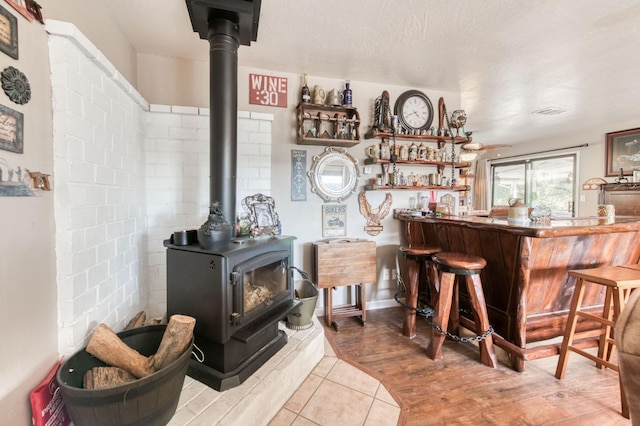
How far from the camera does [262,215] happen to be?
1906 mm

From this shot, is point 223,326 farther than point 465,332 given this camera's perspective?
No

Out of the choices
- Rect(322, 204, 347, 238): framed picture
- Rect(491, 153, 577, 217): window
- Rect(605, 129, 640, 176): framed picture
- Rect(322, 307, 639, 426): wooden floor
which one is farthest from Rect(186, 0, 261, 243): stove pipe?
Rect(491, 153, 577, 217): window

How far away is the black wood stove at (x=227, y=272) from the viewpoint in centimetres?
133

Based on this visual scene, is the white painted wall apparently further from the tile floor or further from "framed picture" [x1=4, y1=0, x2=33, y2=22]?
the tile floor

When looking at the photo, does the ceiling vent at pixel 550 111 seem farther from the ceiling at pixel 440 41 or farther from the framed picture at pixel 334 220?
the framed picture at pixel 334 220

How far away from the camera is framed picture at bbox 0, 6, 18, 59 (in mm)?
873

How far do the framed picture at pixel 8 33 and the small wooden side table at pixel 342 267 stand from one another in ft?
6.58

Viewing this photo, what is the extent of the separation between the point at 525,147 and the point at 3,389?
26.1ft

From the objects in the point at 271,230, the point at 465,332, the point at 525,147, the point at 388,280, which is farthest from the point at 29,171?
the point at 525,147

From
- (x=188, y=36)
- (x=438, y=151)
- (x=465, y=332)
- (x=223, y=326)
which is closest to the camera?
(x=223, y=326)

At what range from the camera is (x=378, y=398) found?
157 cm

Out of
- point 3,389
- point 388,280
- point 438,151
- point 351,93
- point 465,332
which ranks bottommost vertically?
point 465,332

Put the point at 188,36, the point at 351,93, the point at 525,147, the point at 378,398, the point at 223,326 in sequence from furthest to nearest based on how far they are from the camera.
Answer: the point at 525,147
the point at 351,93
the point at 188,36
the point at 378,398
the point at 223,326

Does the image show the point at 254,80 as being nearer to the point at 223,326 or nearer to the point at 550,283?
the point at 223,326
